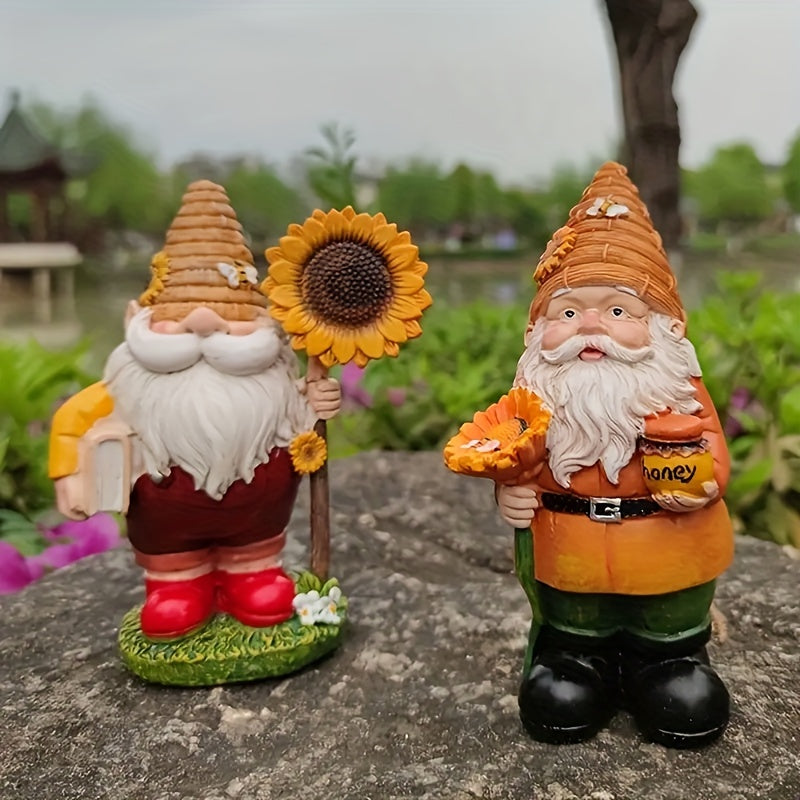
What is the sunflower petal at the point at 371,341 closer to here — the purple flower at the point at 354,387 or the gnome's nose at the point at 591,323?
the gnome's nose at the point at 591,323

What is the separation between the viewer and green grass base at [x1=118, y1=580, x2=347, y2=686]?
4.28 feet

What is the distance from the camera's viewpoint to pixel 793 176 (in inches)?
120

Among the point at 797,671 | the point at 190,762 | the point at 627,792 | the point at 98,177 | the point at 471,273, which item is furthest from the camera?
the point at 471,273

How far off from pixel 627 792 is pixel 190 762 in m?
0.53

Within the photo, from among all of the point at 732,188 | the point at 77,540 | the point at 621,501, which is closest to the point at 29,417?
the point at 77,540

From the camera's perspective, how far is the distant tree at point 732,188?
3014mm

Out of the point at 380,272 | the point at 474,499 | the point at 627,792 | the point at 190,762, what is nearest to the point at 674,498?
the point at 627,792

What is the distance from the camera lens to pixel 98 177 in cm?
283

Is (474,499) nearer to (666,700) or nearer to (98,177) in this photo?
(666,700)

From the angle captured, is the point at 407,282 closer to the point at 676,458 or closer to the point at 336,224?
the point at 336,224

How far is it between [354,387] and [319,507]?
115 centimetres

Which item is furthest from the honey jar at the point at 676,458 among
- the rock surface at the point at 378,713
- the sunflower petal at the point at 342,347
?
the sunflower petal at the point at 342,347

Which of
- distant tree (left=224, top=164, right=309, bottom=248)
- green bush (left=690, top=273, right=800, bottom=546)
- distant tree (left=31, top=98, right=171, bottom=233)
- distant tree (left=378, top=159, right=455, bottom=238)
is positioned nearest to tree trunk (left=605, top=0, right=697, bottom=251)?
green bush (left=690, top=273, right=800, bottom=546)

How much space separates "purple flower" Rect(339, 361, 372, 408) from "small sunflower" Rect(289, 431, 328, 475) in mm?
1168
